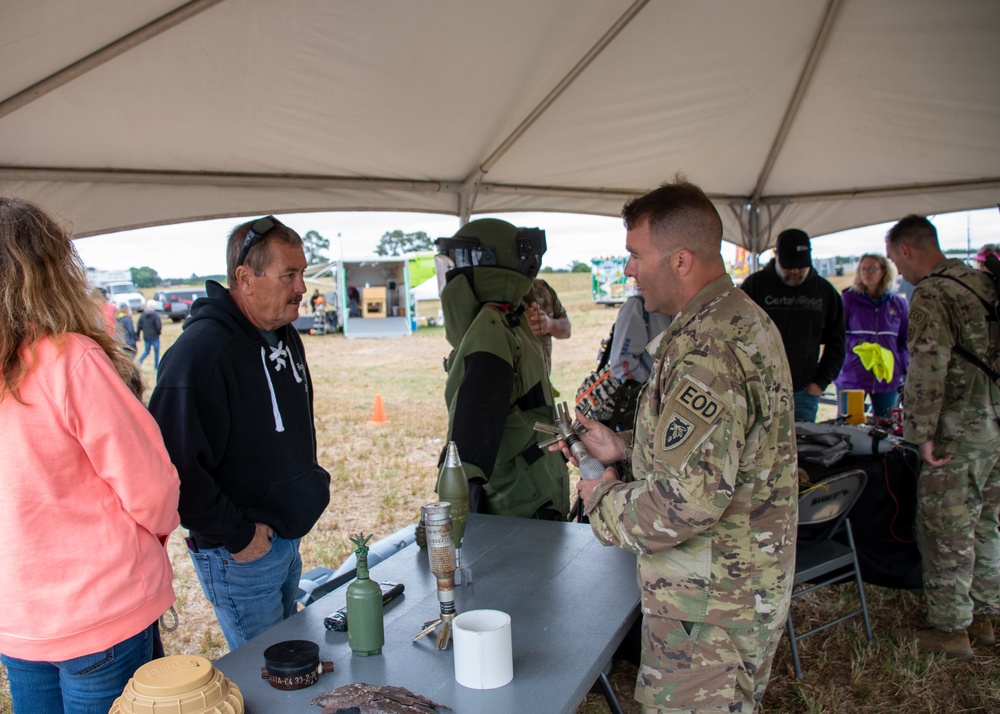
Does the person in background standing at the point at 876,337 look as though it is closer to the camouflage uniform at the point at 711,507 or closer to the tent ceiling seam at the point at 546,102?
the tent ceiling seam at the point at 546,102

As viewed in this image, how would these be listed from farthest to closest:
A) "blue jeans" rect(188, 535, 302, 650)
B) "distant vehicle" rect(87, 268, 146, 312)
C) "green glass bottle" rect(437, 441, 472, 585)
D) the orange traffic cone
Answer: "distant vehicle" rect(87, 268, 146, 312)
the orange traffic cone
"blue jeans" rect(188, 535, 302, 650)
"green glass bottle" rect(437, 441, 472, 585)

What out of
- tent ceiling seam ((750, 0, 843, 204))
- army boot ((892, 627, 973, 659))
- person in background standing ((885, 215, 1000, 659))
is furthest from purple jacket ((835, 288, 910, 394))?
army boot ((892, 627, 973, 659))

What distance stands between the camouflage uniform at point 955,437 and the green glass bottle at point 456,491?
7.91 feet

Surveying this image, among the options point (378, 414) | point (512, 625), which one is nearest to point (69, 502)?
point (512, 625)

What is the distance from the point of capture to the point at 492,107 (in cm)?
355

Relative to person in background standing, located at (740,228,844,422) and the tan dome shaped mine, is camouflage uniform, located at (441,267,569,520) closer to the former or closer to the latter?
the tan dome shaped mine

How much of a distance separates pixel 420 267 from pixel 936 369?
19.6 metres

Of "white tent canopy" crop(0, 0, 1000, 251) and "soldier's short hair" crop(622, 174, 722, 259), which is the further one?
"white tent canopy" crop(0, 0, 1000, 251)

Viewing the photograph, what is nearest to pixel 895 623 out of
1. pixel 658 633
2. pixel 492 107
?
pixel 658 633

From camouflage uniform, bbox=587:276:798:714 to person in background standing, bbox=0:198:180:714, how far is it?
106 cm

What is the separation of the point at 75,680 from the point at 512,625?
0.97 meters

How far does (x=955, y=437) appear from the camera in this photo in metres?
3.25

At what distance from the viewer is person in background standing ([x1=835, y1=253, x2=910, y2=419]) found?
560 cm

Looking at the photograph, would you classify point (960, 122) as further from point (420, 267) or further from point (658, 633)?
point (420, 267)
